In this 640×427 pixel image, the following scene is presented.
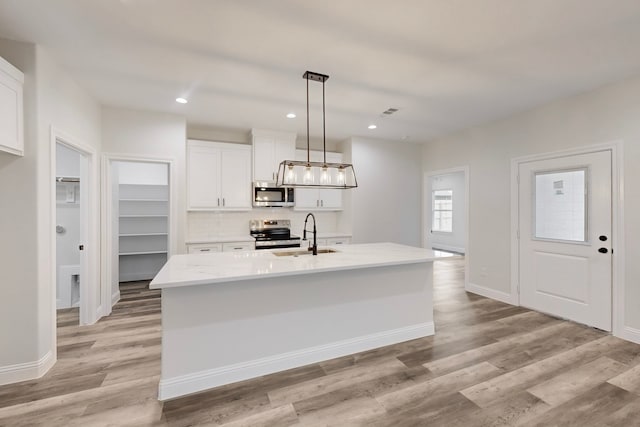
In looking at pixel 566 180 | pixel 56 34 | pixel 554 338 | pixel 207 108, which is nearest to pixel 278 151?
pixel 207 108

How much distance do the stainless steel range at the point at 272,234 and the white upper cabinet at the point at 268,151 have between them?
0.80 m

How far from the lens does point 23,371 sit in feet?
7.50

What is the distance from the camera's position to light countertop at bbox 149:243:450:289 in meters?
2.02

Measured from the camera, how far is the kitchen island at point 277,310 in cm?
214

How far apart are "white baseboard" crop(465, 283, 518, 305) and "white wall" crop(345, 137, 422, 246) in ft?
4.52

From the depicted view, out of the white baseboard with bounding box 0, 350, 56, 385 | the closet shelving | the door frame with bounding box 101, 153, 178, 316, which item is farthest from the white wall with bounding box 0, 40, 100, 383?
the closet shelving

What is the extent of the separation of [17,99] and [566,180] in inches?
215

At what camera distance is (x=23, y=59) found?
7.58 ft

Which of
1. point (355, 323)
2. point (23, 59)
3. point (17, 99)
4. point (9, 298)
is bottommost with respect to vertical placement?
point (355, 323)

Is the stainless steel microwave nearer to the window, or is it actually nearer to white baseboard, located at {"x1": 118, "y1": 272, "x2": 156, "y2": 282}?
white baseboard, located at {"x1": 118, "y1": 272, "x2": 156, "y2": 282}

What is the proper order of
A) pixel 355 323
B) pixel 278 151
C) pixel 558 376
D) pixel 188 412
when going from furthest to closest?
1. pixel 278 151
2. pixel 355 323
3. pixel 558 376
4. pixel 188 412

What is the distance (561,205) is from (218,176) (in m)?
4.67

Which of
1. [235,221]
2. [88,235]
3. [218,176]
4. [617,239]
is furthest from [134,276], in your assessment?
[617,239]

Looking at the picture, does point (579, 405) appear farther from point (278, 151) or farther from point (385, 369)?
point (278, 151)
